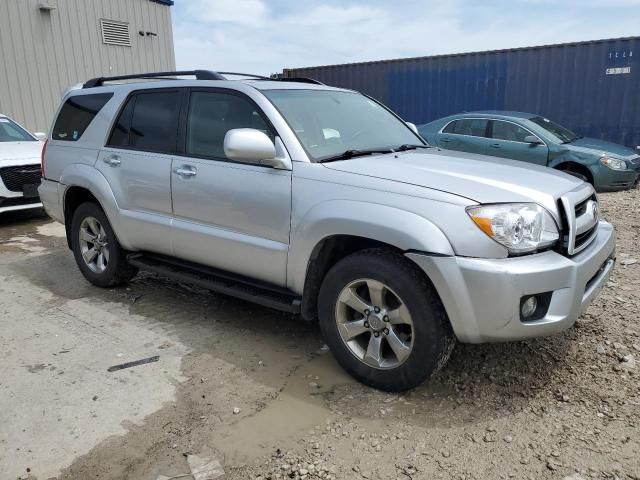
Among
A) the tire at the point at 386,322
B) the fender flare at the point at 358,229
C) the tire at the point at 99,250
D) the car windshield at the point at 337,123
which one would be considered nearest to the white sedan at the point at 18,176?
the tire at the point at 99,250

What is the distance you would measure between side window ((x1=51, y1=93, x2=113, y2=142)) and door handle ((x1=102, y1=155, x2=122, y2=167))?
0.53 m

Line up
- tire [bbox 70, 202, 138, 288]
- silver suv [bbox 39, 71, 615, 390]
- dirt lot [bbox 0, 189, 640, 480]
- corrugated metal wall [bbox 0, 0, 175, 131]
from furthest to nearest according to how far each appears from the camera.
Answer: corrugated metal wall [bbox 0, 0, 175, 131] → tire [bbox 70, 202, 138, 288] → silver suv [bbox 39, 71, 615, 390] → dirt lot [bbox 0, 189, 640, 480]

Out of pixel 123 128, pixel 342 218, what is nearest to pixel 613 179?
pixel 342 218

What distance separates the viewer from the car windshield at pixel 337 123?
337 cm

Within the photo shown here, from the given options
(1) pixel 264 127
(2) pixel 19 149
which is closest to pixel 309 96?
(1) pixel 264 127

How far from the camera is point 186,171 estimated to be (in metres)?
3.71

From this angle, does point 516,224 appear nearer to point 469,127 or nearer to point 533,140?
point 533,140

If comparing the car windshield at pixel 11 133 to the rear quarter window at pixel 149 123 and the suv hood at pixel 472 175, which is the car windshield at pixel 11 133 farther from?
the suv hood at pixel 472 175

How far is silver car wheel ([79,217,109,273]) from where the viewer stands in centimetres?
Result: 470

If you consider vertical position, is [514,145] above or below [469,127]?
below

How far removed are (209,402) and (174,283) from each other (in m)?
2.23

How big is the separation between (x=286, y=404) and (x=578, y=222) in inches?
74.1

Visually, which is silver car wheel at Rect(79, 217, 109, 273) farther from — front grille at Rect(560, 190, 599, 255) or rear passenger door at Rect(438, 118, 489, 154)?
rear passenger door at Rect(438, 118, 489, 154)

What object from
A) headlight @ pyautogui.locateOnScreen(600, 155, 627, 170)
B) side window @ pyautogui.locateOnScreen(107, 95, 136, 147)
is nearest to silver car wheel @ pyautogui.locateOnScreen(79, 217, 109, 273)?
side window @ pyautogui.locateOnScreen(107, 95, 136, 147)
